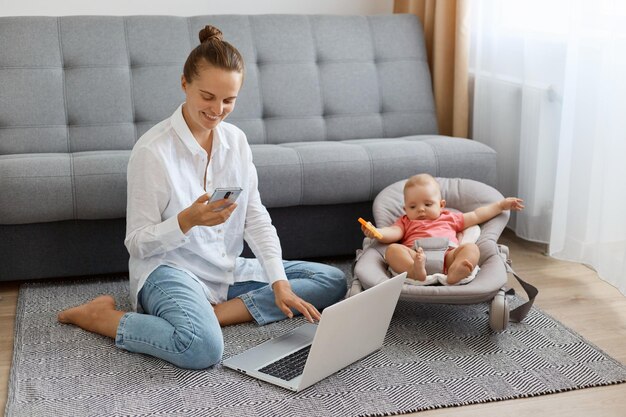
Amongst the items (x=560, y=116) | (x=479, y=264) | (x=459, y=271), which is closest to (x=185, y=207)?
(x=459, y=271)

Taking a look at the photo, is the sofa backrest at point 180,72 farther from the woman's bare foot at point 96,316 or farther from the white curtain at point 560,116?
the woman's bare foot at point 96,316

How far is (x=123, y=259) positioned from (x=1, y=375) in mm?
790

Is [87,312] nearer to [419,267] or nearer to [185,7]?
[419,267]

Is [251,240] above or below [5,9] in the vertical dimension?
below

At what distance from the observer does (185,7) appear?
12.8 ft

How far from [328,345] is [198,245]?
1.83 feet

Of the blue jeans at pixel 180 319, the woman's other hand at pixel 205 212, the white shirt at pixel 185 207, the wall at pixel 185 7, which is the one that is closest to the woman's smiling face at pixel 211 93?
the white shirt at pixel 185 207

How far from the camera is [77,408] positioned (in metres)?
2.04

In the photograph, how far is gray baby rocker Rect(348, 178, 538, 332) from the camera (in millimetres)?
2426

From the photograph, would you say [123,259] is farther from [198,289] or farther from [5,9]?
[5,9]

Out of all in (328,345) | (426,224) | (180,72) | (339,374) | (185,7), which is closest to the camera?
(328,345)

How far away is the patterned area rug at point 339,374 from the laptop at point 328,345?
1.1 inches

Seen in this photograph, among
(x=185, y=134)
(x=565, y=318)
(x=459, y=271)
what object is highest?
(x=185, y=134)

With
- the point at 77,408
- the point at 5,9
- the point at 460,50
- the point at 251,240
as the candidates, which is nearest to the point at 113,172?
the point at 251,240
